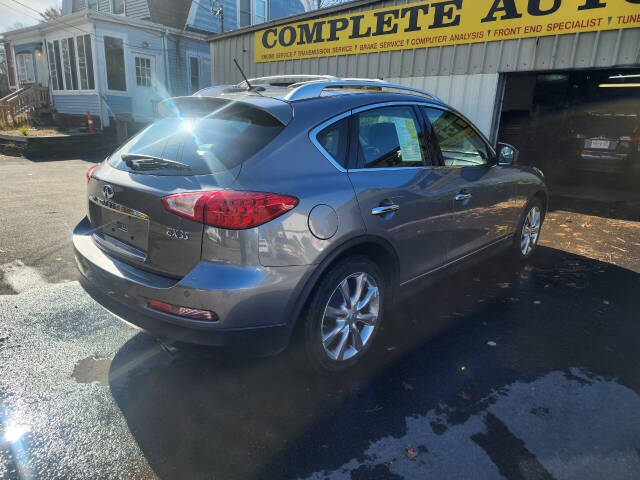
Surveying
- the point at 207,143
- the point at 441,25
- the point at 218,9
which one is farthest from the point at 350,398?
the point at 218,9

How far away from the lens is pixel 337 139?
2740 millimetres

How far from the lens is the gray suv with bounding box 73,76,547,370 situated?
2246 mm

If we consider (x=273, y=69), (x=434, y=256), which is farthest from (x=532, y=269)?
(x=273, y=69)

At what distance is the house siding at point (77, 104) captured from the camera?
1703 centimetres

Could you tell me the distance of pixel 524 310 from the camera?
4000mm

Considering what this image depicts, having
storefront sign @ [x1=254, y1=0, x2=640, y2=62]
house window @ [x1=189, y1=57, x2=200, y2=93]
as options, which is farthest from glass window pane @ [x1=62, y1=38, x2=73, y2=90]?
storefront sign @ [x1=254, y1=0, x2=640, y2=62]

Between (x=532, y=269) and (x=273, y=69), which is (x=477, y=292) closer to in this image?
(x=532, y=269)

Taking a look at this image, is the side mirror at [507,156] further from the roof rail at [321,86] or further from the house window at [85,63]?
the house window at [85,63]

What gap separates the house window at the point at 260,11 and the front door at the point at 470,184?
21.5 metres

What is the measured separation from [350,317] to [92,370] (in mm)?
1748

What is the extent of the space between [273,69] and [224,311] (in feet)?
38.6

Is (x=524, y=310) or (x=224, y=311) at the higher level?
(x=224, y=311)

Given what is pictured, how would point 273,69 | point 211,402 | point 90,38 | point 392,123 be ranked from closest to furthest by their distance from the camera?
1. point 211,402
2. point 392,123
3. point 273,69
4. point 90,38

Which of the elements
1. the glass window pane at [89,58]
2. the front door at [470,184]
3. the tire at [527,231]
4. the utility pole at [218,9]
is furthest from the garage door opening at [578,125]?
the glass window pane at [89,58]
